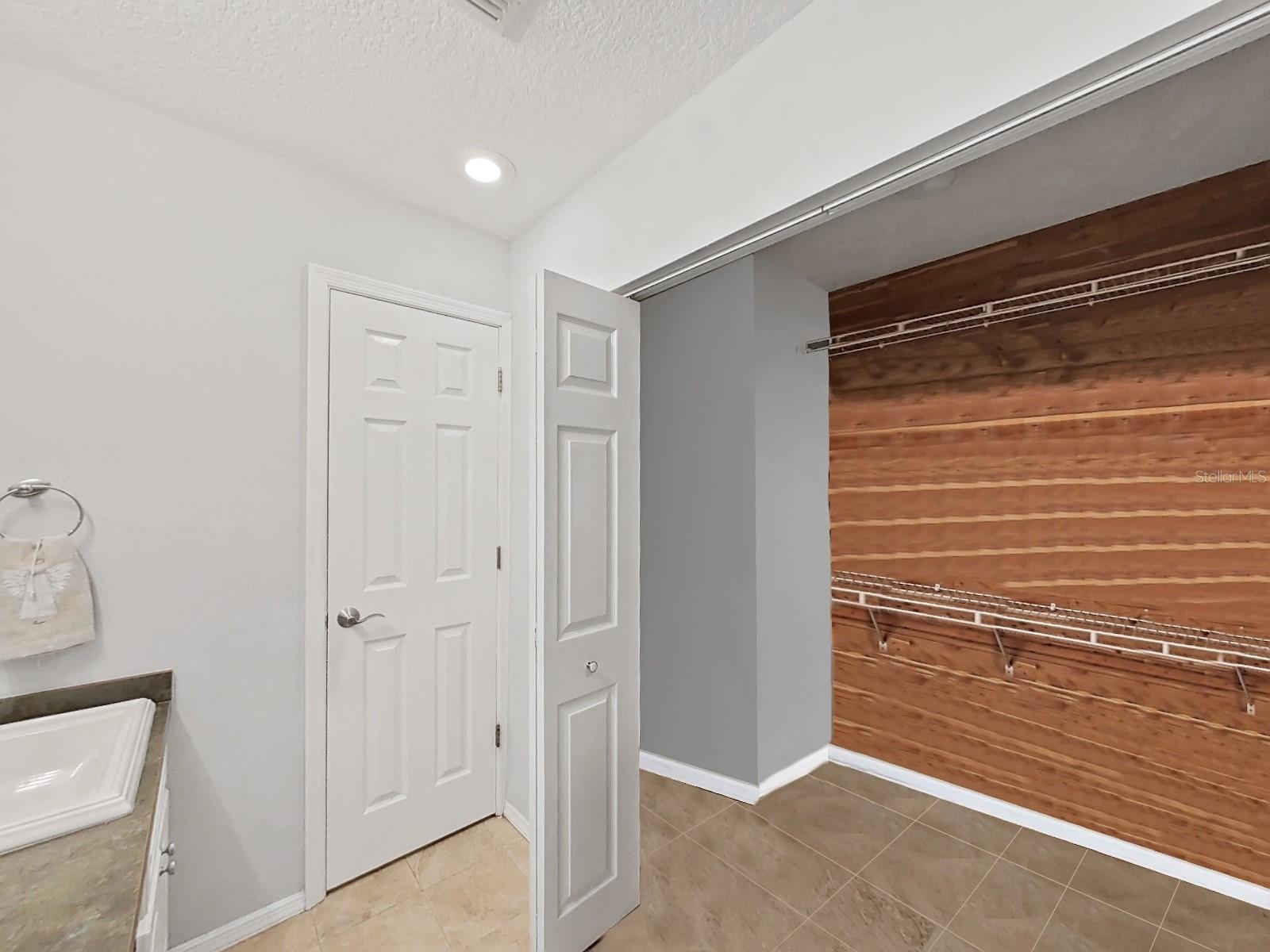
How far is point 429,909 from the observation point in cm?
172

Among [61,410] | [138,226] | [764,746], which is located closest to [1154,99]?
[764,746]

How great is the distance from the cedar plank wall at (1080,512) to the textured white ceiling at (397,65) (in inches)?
64.2

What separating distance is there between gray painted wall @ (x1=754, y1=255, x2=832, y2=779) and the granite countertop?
79.0 inches

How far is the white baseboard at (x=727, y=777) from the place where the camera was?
7.73ft

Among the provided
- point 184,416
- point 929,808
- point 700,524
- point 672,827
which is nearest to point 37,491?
point 184,416

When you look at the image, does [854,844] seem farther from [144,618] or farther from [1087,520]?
[144,618]

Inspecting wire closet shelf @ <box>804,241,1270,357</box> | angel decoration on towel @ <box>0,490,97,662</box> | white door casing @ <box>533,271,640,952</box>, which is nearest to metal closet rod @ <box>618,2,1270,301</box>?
white door casing @ <box>533,271,640,952</box>

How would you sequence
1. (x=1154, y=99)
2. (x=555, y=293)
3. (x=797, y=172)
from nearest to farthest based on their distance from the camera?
(x=797, y=172) < (x=1154, y=99) < (x=555, y=293)

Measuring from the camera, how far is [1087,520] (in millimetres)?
2018

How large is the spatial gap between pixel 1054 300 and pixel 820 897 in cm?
221

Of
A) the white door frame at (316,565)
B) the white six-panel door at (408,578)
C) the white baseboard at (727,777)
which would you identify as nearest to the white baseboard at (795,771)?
the white baseboard at (727,777)

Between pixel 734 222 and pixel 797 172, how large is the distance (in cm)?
19

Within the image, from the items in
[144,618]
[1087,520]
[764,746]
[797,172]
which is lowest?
[764,746]

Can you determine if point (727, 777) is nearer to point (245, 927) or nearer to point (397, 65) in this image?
point (245, 927)
